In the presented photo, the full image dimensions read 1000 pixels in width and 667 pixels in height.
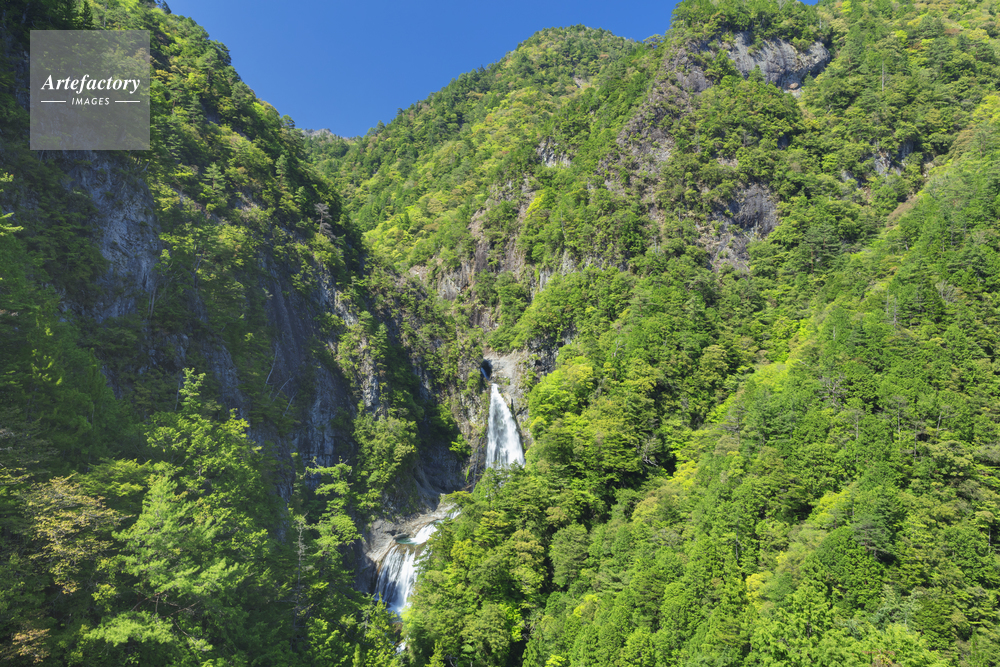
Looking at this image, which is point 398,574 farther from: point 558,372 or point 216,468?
point 558,372

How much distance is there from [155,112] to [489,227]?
43.0 m

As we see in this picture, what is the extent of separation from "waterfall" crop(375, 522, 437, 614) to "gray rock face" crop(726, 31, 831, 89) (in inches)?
2864

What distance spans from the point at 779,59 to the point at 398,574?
81.1 metres

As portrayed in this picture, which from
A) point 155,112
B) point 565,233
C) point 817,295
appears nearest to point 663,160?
point 565,233

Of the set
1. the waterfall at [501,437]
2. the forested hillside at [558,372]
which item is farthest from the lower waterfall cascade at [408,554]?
the forested hillside at [558,372]

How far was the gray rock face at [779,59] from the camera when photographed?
71.8 metres

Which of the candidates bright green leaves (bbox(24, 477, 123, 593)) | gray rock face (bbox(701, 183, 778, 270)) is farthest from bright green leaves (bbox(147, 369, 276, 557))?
gray rock face (bbox(701, 183, 778, 270))

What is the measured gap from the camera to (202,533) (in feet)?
82.8

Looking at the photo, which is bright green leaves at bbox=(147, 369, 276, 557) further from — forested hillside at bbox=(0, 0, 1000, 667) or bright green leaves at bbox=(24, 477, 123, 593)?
bright green leaves at bbox=(24, 477, 123, 593)

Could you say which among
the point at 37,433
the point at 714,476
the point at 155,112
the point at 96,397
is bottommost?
the point at 714,476

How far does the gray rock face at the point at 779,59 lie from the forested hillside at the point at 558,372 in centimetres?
46

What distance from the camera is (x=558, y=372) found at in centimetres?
5097

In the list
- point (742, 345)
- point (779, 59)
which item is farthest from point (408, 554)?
point (779, 59)

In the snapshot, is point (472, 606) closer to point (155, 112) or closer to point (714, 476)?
point (714, 476)
